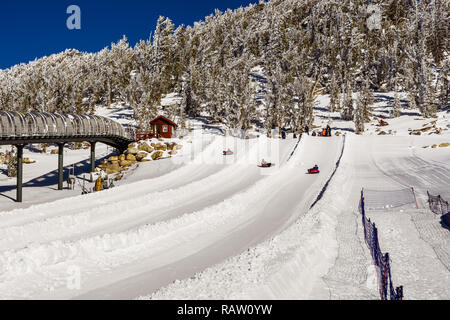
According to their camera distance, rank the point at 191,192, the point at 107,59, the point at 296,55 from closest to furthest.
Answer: the point at 191,192 → the point at 296,55 → the point at 107,59

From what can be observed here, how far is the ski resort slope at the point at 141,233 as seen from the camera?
855 centimetres

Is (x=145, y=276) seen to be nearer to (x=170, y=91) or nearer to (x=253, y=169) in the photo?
(x=253, y=169)

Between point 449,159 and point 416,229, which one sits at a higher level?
point 449,159

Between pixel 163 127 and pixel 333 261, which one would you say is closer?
pixel 333 261

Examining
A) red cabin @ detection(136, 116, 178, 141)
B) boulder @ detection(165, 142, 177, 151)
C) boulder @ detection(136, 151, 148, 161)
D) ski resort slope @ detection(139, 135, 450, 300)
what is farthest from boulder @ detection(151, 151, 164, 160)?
ski resort slope @ detection(139, 135, 450, 300)

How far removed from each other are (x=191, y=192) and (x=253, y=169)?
907 cm

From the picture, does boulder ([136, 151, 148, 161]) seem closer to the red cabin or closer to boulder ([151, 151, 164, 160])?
boulder ([151, 151, 164, 160])

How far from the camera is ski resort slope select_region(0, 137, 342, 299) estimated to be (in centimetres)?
855

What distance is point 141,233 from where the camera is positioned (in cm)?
1175

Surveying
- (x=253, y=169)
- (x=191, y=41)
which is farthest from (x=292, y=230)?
(x=191, y=41)

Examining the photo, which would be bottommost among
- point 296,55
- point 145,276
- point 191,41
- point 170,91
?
point 145,276

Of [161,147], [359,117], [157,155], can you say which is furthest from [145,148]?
[359,117]

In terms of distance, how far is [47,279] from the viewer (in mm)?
8484

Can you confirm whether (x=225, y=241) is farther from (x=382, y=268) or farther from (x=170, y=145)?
(x=170, y=145)
